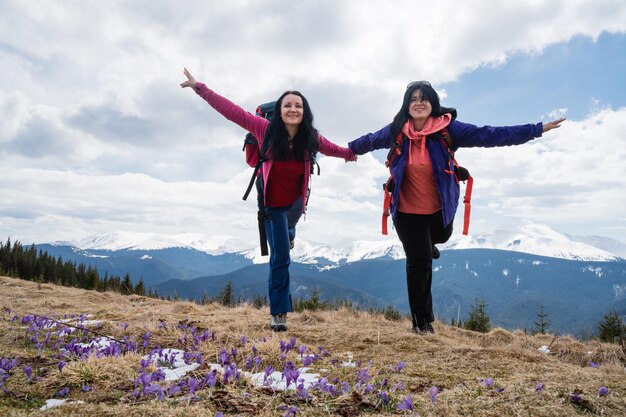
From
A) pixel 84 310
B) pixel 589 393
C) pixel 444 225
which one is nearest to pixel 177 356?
pixel 589 393

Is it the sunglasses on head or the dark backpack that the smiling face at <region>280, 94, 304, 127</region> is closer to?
the dark backpack

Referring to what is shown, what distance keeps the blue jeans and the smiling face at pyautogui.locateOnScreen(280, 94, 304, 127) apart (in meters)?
1.15

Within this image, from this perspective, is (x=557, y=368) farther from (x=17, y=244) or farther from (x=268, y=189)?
(x=17, y=244)

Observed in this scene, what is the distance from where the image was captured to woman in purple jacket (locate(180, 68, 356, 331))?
18.4 ft

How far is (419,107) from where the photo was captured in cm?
563

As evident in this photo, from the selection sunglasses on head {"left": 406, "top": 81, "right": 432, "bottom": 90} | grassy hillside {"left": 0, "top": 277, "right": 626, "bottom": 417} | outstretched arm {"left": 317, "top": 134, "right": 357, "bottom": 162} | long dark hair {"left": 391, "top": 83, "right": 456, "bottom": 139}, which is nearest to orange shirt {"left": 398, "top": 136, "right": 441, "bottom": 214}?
long dark hair {"left": 391, "top": 83, "right": 456, "bottom": 139}

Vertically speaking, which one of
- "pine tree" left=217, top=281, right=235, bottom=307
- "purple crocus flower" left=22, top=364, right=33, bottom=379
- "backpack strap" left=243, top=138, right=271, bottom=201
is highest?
"backpack strap" left=243, top=138, right=271, bottom=201

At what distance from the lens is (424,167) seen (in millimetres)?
5566

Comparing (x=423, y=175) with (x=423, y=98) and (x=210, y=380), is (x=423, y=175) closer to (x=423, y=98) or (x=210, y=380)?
(x=423, y=98)

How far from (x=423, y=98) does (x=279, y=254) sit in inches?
120

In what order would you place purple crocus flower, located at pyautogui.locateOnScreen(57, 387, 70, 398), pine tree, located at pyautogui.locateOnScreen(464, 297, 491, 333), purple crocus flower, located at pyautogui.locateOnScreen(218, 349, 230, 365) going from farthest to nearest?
1. pine tree, located at pyautogui.locateOnScreen(464, 297, 491, 333)
2. purple crocus flower, located at pyautogui.locateOnScreen(218, 349, 230, 365)
3. purple crocus flower, located at pyautogui.locateOnScreen(57, 387, 70, 398)

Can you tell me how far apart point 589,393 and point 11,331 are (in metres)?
5.90

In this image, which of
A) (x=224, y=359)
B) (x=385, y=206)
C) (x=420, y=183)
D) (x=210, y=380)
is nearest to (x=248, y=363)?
(x=224, y=359)

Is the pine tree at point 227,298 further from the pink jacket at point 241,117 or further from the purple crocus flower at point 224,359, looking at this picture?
the purple crocus flower at point 224,359
